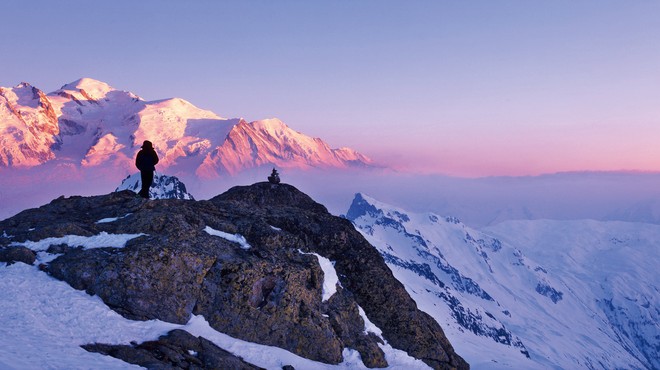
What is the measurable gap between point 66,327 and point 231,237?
1125 centimetres

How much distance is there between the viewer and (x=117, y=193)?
34.5 metres

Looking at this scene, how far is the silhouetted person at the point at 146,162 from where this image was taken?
3428cm

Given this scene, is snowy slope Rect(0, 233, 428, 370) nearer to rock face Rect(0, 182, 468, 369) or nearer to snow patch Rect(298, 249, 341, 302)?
rock face Rect(0, 182, 468, 369)

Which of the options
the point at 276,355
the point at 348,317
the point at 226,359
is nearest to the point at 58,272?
the point at 226,359

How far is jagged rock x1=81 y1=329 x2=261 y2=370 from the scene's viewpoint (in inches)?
784

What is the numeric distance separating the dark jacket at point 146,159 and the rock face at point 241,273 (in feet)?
6.61

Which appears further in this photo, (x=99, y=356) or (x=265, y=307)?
(x=265, y=307)

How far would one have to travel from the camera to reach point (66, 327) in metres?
20.6

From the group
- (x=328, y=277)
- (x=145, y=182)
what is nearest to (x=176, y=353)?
(x=328, y=277)

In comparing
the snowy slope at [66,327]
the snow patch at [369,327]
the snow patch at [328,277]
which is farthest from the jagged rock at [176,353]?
the snow patch at [369,327]

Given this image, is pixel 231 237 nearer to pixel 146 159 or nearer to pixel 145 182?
pixel 146 159

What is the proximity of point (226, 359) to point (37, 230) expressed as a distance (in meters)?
12.2

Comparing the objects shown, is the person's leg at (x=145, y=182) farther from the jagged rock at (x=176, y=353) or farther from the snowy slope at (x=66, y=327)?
the jagged rock at (x=176, y=353)

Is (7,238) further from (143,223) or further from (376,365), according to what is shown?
(376,365)
